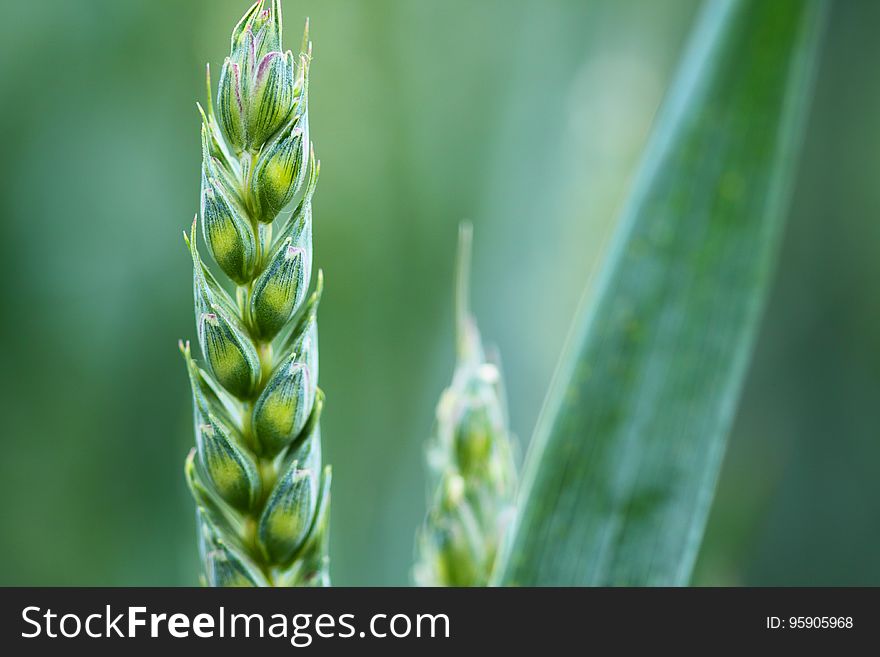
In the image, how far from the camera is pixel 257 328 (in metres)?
0.35

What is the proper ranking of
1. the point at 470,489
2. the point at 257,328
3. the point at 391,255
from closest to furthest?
1. the point at 257,328
2. the point at 470,489
3. the point at 391,255

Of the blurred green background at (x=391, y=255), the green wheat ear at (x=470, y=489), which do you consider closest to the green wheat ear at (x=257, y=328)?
the green wheat ear at (x=470, y=489)

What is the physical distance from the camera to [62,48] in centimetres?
109

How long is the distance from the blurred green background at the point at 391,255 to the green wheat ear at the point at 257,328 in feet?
2.13

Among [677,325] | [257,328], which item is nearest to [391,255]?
[677,325]

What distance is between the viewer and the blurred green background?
1.05m

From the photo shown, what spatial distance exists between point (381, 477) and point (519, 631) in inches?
Result: 28.0

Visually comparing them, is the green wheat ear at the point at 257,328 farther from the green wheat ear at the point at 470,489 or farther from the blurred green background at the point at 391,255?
the blurred green background at the point at 391,255

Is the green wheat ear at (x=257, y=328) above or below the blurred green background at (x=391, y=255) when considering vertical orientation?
below

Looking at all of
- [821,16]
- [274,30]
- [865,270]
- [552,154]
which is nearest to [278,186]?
[274,30]

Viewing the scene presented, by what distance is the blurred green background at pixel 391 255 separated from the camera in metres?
1.05

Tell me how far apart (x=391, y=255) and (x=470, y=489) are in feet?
2.28

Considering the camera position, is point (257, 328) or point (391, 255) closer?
point (257, 328)

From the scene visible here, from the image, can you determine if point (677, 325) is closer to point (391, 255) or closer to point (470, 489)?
point (470, 489)
